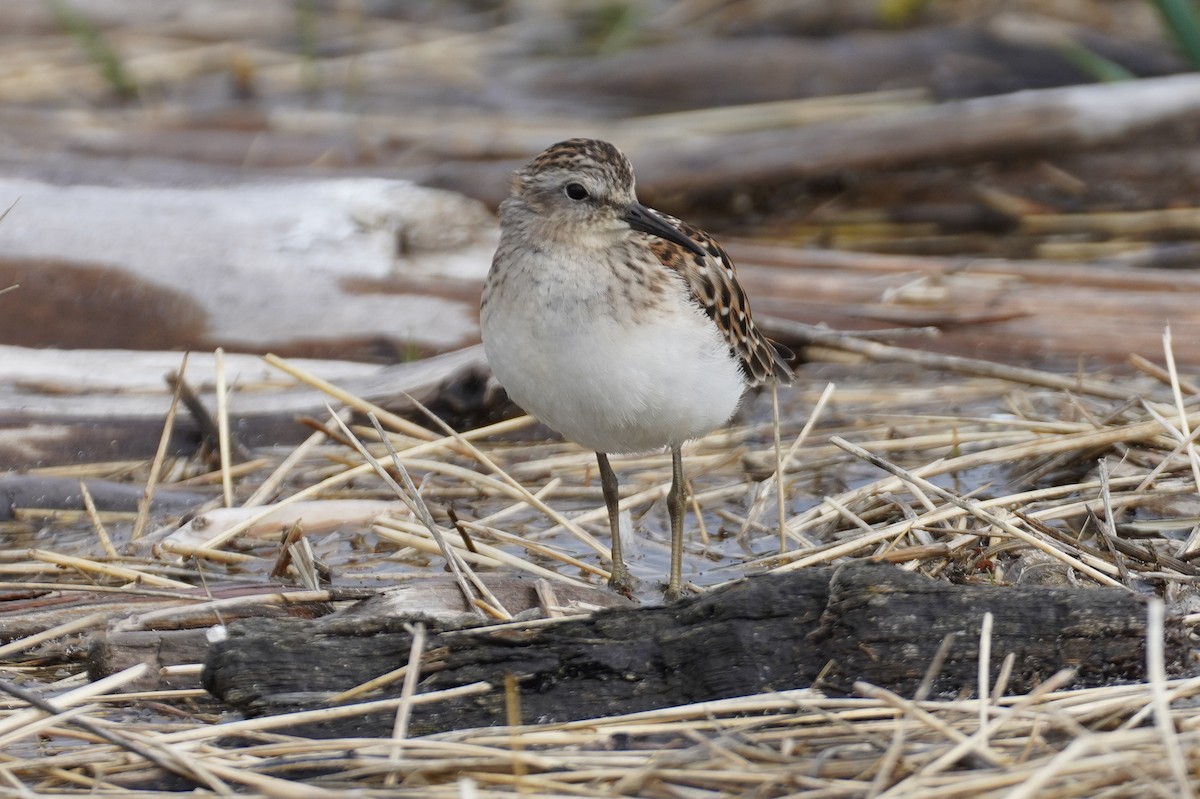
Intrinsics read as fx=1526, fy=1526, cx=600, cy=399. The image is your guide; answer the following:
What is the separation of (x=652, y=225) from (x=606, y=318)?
407mm

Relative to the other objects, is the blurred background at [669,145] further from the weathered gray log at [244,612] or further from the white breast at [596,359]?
the weathered gray log at [244,612]

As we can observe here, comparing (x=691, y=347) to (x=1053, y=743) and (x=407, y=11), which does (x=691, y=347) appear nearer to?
(x=1053, y=743)

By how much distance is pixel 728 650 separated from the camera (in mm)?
3170

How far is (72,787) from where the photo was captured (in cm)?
291

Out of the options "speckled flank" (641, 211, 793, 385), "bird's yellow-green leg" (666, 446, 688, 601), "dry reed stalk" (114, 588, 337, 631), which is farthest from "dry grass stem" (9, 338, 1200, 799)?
"speckled flank" (641, 211, 793, 385)

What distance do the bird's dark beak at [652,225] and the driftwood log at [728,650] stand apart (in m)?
1.24

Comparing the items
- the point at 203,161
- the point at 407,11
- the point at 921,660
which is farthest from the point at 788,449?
the point at 407,11

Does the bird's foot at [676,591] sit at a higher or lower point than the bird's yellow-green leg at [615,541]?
lower

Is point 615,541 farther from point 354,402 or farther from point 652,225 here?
point 354,402

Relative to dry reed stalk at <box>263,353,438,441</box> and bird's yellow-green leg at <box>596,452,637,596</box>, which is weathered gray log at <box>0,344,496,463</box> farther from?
bird's yellow-green leg at <box>596,452,637,596</box>

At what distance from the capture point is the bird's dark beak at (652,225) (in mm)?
4164

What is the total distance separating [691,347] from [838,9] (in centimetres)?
676

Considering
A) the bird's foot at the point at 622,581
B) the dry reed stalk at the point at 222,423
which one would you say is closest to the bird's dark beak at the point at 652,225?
the bird's foot at the point at 622,581

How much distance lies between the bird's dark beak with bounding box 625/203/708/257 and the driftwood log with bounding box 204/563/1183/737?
1.24 metres
